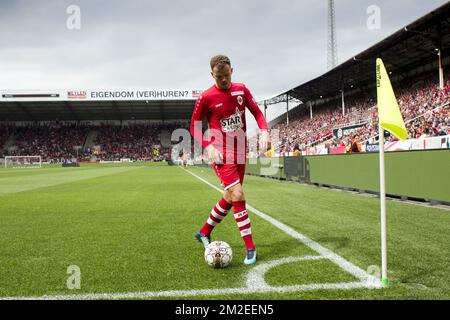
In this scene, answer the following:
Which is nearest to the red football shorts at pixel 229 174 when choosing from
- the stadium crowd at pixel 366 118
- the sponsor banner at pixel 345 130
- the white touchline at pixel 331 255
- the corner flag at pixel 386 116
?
the white touchline at pixel 331 255

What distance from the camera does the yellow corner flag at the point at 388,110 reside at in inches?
130

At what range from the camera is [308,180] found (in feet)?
56.7

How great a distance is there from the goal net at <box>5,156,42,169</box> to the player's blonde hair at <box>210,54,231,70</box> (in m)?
60.0

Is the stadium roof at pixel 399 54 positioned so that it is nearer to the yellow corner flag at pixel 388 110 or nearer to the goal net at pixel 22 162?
the yellow corner flag at pixel 388 110

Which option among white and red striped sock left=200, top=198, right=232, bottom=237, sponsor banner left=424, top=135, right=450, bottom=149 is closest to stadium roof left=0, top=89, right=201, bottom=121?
sponsor banner left=424, top=135, right=450, bottom=149

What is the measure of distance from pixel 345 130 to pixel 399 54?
Result: 8.52m

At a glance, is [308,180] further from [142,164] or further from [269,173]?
[142,164]

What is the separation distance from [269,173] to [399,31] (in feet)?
52.3

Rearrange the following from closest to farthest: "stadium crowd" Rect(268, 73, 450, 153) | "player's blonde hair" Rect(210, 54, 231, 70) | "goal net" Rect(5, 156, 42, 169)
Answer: "player's blonde hair" Rect(210, 54, 231, 70)
"stadium crowd" Rect(268, 73, 450, 153)
"goal net" Rect(5, 156, 42, 169)

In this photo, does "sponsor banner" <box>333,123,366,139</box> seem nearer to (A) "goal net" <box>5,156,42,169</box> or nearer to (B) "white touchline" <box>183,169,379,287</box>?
(B) "white touchline" <box>183,169,379,287</box>

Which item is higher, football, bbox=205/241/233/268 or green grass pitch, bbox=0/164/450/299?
football, bbox=205/241/233/268

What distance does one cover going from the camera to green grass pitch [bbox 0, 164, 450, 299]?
340 cm

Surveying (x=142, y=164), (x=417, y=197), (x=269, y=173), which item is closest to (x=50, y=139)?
(x=142, y=164)

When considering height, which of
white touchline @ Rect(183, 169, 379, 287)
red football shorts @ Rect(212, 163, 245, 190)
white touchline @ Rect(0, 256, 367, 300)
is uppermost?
red football shorts @ Rect(212, 163, 245, 190)
